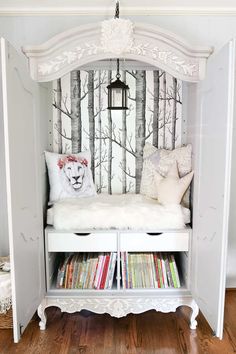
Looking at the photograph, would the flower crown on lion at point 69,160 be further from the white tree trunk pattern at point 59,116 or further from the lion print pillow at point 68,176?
the white tree trunk pattern at point 59,116

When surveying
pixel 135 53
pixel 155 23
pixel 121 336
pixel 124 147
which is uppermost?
pixel 155 23

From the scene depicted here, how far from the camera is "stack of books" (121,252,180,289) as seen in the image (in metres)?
2.17

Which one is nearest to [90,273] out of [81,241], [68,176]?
[81,241]

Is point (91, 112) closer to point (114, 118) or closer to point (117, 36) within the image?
point (114, 118)

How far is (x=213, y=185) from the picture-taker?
1780 millimetres

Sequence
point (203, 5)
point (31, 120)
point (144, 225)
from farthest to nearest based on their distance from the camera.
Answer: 1. point (203, 5)
2. point (144, 225)
3. point (31, 120)

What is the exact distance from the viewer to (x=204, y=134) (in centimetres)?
193

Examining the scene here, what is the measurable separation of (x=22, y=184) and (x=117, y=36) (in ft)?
3.20

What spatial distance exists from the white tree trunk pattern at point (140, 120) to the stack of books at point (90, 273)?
70 centimetres

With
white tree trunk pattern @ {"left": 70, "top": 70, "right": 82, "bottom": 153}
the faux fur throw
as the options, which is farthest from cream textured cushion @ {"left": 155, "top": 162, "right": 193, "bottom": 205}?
white tree trunk pattern @ {"left": 70, "top": 70, "right": 82, "bottom": 153}

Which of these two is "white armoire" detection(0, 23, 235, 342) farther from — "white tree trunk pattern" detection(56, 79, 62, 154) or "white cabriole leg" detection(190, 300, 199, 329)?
"white tree trunk pattern" detection(56, 79, 62, 154)

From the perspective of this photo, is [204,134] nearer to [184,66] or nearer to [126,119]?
[184,66]

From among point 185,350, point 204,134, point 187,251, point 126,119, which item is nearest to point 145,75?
point 126,119

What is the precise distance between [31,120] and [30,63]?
35cm
